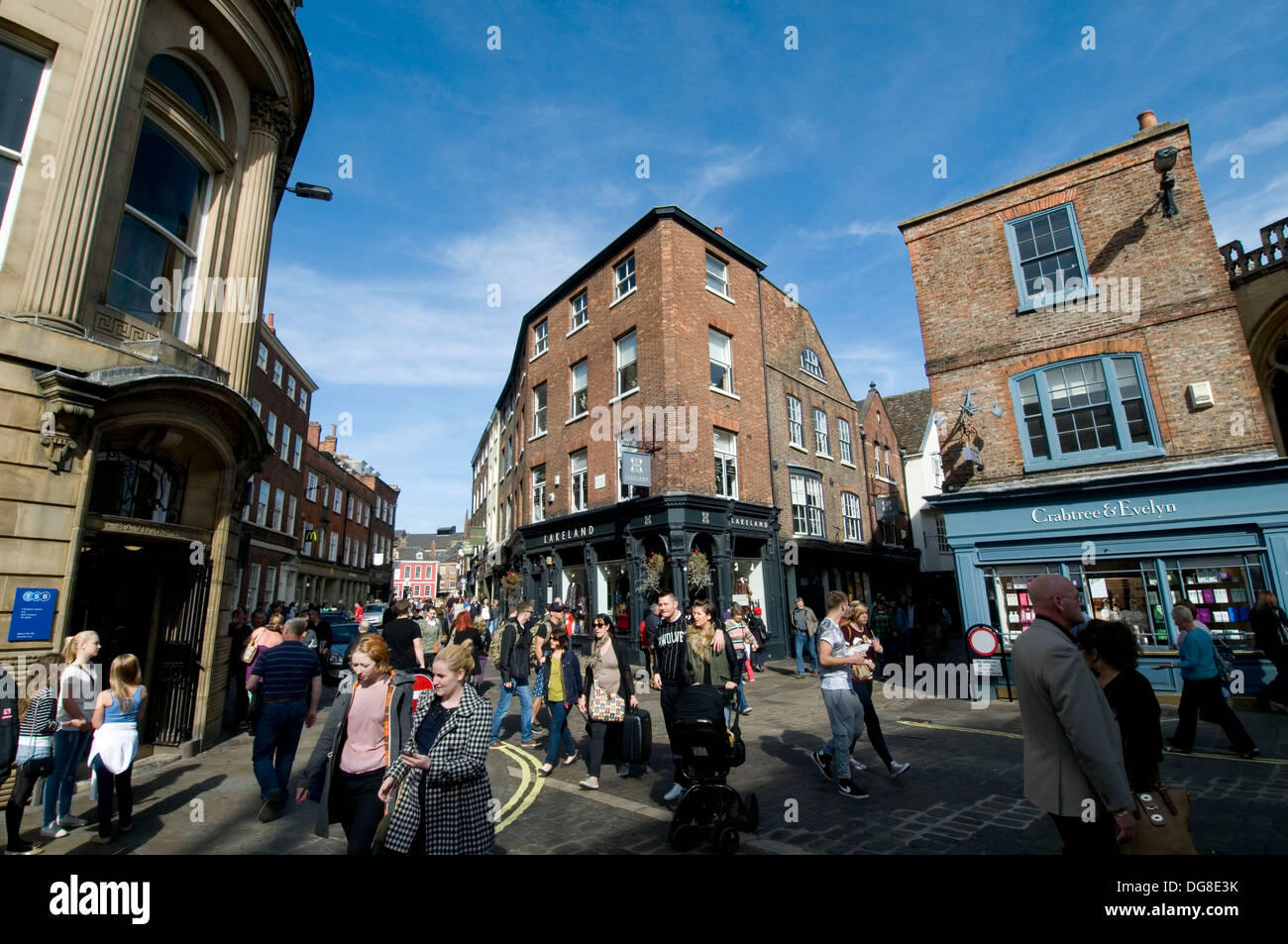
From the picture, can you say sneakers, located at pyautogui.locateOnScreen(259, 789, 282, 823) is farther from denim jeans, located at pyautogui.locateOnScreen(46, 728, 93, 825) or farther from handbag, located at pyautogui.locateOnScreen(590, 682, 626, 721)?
handbag, located at pyautogui.locateOnScreen(590, 682, 626, 721)

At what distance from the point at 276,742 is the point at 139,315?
6.43 m

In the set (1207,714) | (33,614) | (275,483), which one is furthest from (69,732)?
(275,483)

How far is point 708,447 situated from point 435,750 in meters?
15.4

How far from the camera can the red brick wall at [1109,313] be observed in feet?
36.7

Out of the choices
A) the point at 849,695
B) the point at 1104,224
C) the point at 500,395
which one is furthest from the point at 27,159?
the point at 500,395

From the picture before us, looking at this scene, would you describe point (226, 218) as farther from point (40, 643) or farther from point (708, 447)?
point (708, 447)

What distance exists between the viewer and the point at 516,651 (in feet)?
28.4

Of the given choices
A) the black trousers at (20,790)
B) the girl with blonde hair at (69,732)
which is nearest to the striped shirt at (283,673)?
the girl with blonde hair at (69,732)

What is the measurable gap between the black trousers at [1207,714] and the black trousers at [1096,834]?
6.04 meters

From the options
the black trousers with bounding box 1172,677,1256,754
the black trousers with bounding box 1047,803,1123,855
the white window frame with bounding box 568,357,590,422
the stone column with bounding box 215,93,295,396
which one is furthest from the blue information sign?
the white window frame with bounding box 568,357,590,422

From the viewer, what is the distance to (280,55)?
10.7 metres

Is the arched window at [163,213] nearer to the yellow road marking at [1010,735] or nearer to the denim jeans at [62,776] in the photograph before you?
the denim jeans at [62,776]

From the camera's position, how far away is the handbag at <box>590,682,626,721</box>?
6551 millimetres

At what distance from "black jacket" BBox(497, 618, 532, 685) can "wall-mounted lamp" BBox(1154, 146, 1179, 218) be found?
14852mm
